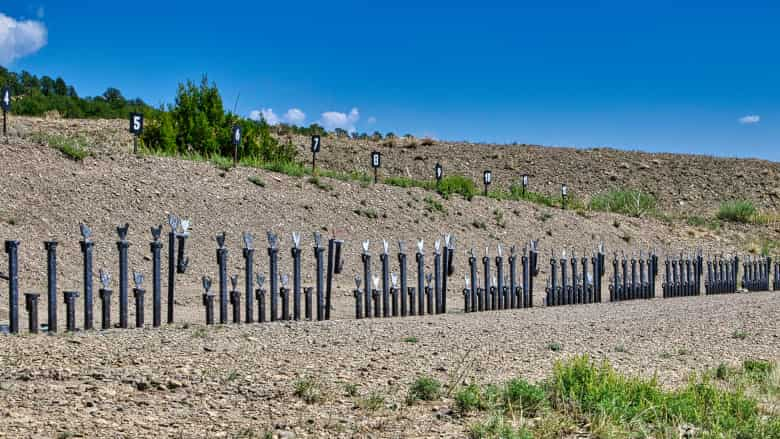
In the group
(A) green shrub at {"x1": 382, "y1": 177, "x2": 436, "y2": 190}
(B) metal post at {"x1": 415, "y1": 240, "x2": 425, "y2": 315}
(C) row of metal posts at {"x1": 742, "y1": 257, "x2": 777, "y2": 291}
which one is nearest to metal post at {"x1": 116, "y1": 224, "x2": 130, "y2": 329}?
(B) metal post at {"x1": 415, "y1": 240, "x2": 425, "y2": 315}

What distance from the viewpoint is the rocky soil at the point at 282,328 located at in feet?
19.5

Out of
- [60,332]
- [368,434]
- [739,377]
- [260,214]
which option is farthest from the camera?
[260,214]

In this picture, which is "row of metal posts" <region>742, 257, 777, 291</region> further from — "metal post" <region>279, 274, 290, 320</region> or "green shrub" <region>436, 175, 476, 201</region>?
"metal post" <region>279, 274, 290, 320</region>

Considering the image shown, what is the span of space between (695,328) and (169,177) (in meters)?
13.9

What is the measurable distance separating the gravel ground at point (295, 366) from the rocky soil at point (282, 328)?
0.8 inches

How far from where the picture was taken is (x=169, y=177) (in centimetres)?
2105

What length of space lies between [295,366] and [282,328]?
2589 mm

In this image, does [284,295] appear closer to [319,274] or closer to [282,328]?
[319,274]

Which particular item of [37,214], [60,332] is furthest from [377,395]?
[37,214]

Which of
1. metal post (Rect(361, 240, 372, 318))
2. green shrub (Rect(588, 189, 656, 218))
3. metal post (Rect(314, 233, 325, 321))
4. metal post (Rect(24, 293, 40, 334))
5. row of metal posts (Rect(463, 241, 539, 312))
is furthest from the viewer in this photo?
green shrub (Rect(588, 189, 656, 218))

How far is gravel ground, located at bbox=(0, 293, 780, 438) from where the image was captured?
18.7 ft

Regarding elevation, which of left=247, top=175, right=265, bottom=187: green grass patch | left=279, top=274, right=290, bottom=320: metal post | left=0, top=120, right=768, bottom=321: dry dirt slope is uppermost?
left=247, top=175, right=265, bottom=187: green grass patch

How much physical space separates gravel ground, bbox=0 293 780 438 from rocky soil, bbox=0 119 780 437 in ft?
0.07

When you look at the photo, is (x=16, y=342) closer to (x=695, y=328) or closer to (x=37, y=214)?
(x=695, y=328)
